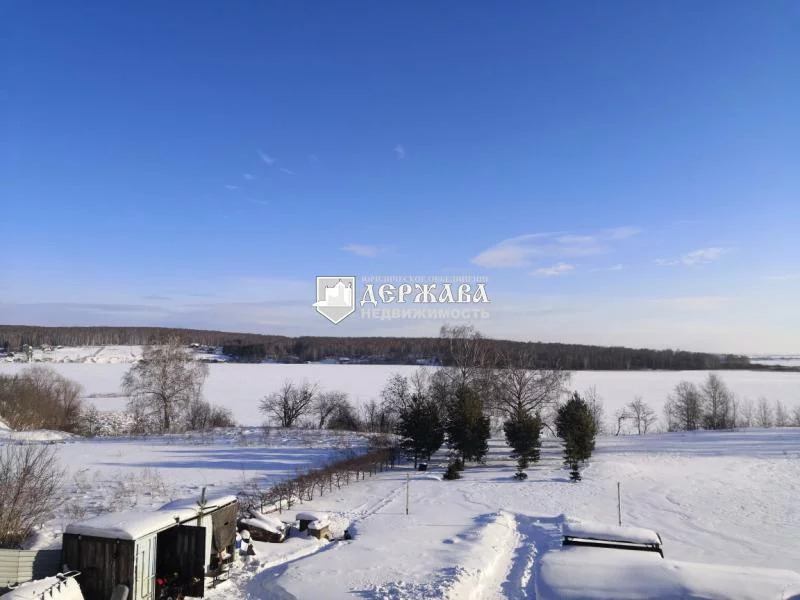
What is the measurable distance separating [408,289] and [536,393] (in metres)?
12.8

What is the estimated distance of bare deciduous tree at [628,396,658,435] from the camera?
4748 cm

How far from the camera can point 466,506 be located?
17.5 meters

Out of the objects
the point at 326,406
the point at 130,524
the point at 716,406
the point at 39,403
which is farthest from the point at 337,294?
the point at 716,406

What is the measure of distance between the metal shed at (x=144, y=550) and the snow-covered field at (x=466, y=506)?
31.6 inches

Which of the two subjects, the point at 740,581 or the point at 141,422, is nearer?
the point at 740,581

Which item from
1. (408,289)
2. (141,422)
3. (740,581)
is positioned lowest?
(141,422)

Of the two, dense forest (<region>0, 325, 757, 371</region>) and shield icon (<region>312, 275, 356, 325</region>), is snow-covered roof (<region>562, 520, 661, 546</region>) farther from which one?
dense forest (<region>0, 325, 757, 371</region>)

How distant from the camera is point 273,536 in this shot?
1311cm

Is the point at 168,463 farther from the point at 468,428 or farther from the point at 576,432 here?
the point at 576,432

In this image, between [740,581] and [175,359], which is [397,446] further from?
[740,581]

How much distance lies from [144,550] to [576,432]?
66.1ft

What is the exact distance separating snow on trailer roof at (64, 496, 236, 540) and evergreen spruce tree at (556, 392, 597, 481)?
16994 millimetres

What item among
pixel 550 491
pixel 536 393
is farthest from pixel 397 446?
pixel 550 491

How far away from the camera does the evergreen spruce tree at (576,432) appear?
79.6ft
